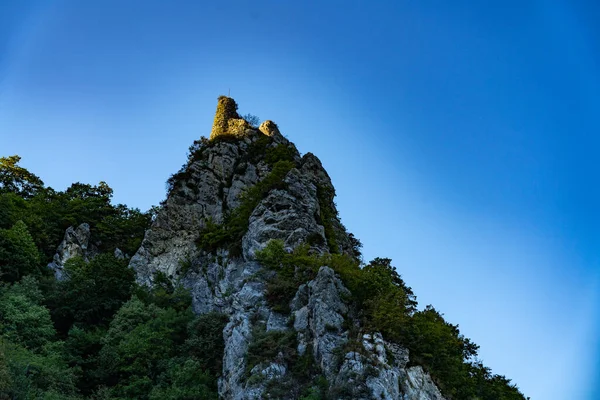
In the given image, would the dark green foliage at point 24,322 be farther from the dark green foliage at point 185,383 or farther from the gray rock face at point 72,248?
the gray rock face at point 72,248

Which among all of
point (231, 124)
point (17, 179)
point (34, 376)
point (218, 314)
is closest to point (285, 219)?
point (218, 314)

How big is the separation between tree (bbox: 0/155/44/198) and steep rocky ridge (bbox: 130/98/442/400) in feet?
58.2

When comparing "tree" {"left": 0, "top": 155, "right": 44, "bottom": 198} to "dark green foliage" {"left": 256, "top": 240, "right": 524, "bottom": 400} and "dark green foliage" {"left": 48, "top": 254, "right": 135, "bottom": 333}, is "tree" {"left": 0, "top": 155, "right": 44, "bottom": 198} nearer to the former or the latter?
"dark green foliage" {"left": 48, "top": 254, "right": 135, "bottom": 333}

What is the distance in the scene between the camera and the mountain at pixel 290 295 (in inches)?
913

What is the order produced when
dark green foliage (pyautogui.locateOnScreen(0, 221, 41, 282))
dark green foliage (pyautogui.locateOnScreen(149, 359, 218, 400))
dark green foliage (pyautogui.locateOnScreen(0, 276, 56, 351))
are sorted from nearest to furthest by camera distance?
dark green foliage (pyautogui.locateOnScreen(149, 359, 218, 400)) < dark green foliage (pyautogui.locateOnScreen(0, 276, 56, 351)) < dark green foliage (pyautogui.locateOnScreen(0, 221, 41, 282))

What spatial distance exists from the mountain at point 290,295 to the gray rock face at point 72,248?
5.44 metres

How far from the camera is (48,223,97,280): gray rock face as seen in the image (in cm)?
4153

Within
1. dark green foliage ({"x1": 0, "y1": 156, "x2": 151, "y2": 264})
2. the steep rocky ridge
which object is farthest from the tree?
the steep rocky ridge

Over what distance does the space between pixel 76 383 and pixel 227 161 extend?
1010 inches

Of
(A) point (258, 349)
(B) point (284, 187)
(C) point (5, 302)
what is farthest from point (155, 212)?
(A) point (258, 349)

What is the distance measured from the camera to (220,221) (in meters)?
44.6

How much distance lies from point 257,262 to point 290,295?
4.88 metres

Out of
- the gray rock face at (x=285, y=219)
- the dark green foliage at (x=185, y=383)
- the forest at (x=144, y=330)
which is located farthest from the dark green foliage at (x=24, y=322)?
the gray rock face at (x=285, y=219)

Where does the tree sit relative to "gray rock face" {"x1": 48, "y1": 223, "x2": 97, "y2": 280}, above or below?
above
